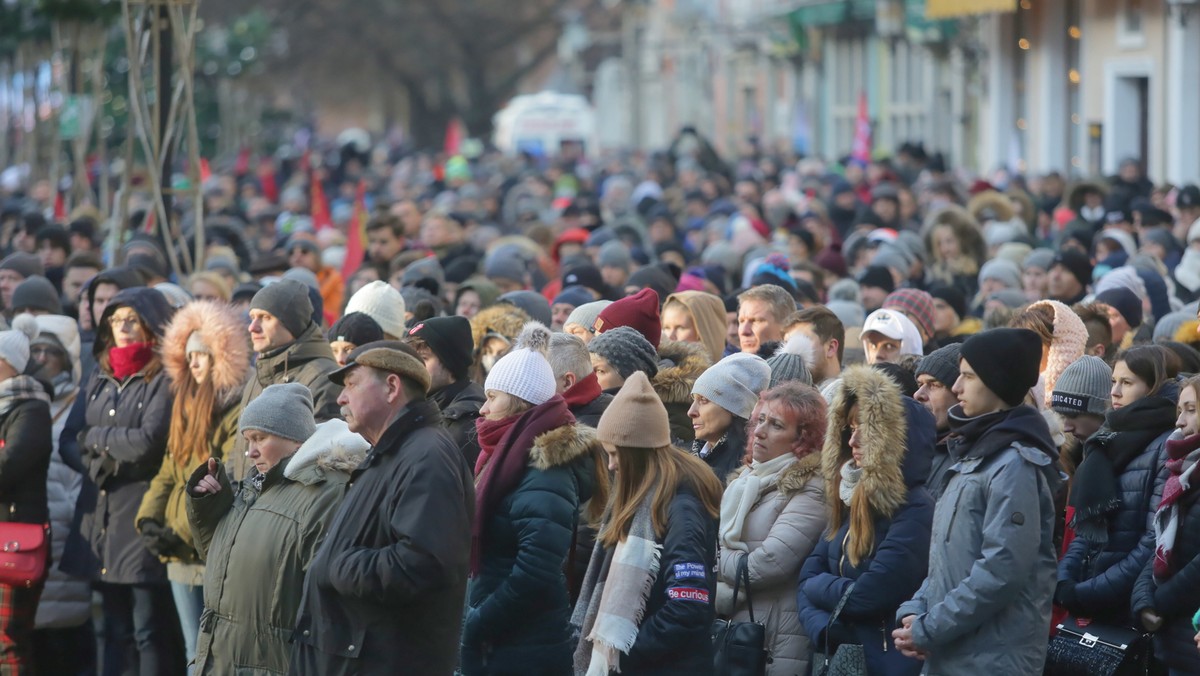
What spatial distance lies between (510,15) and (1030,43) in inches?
1468

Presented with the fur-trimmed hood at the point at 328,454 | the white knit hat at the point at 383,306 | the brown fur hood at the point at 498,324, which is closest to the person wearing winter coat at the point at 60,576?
the white knit hat at the point at 383,306

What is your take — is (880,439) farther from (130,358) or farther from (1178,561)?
(130,358)

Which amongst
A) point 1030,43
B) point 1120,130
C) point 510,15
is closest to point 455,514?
point 1120,130

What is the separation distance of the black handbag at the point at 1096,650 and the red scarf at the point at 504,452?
6.31 feet

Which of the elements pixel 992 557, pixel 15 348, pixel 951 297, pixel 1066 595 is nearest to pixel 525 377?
pixel 992 557

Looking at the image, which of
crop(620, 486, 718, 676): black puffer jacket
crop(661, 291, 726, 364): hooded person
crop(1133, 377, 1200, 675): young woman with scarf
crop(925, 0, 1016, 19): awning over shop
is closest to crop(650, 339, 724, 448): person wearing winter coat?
crop(661, 291, 726, 364): hooded person

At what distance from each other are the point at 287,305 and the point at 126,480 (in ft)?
3.80

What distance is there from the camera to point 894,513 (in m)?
6.27

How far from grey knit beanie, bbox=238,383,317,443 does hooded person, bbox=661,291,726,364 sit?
8.47ft

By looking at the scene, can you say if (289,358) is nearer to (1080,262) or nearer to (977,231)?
(1080,262)

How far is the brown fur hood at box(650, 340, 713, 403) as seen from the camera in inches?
301

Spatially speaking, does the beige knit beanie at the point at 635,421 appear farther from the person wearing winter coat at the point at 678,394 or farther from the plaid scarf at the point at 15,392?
the plaid scarf at the point at 15,392

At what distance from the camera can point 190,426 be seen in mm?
8492

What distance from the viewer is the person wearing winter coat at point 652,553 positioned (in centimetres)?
611
